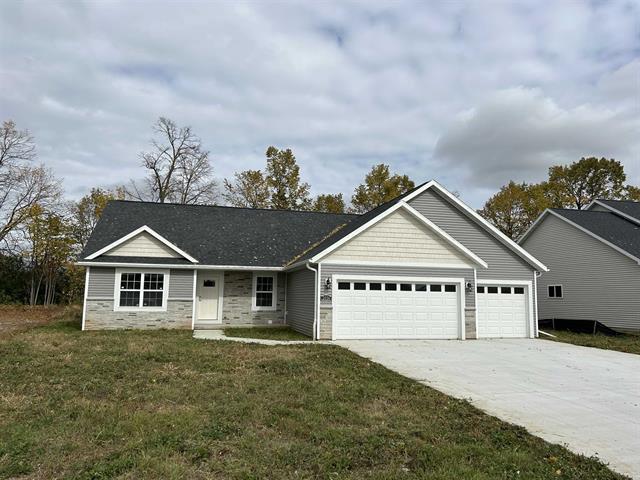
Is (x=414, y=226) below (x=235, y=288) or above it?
A: above

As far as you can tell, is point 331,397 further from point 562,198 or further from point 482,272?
point 562,198

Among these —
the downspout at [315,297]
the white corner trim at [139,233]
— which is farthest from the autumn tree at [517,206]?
the white corner trim at [139,233]

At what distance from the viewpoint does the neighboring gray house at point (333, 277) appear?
619 inches

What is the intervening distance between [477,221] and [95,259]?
14.0 m

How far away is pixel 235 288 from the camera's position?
61.5 ft

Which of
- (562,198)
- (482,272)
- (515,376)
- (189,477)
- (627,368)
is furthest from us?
(562,198)

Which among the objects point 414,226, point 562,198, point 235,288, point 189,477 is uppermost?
point 562,198

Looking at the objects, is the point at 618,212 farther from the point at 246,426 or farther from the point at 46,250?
the point at 46,250

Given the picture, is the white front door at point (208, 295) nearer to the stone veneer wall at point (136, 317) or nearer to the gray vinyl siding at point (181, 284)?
the gray vinyl siding at point (181, 284)

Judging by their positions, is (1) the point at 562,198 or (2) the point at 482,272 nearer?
(2) the point at 482,272

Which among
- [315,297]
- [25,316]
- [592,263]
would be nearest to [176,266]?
[315,297]

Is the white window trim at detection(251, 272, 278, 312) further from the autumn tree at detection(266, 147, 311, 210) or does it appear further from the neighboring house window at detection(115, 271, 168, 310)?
the autumn tree at detection(266, 147, 311, 210)

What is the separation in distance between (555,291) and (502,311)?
304 inches

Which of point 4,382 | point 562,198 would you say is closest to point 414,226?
point 4,382
